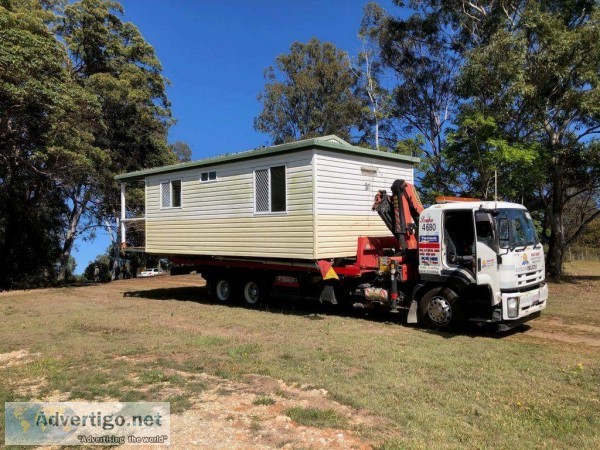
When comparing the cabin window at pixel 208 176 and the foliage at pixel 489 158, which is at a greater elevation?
the foliage at pixel 489 158

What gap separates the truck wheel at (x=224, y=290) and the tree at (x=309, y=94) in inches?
902

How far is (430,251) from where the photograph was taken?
8.75 meters

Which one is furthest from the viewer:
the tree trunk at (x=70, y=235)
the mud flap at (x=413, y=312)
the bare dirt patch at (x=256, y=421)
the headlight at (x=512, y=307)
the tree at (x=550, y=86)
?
the tree trunk at (x=70, y=235)

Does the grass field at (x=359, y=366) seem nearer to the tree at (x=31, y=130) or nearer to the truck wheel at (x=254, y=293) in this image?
the truck wheel at (x=254, y=293)

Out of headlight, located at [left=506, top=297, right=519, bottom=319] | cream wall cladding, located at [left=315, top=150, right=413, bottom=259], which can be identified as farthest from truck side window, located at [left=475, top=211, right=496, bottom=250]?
cream wall cladding, located at [left=315, top=150, right=413, bottom=259]

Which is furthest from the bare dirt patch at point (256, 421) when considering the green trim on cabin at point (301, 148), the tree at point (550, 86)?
the tree at point (550, 86)

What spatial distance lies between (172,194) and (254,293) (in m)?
3.71

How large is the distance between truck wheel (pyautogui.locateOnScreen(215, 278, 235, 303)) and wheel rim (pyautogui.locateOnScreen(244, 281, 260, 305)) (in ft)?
1.67

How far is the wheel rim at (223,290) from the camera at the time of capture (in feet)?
41.7

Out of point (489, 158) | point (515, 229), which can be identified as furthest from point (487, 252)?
point (489, 158)

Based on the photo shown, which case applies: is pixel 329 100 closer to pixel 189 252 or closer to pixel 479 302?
pixel 189 252

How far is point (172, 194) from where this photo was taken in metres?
13.4

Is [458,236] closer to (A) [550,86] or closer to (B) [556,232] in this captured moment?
(A) [550,86]

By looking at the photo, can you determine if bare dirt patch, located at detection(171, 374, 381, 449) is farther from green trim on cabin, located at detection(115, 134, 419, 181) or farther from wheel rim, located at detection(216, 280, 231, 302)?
wheel rim, located at detection(216, 280, 231, 302)
